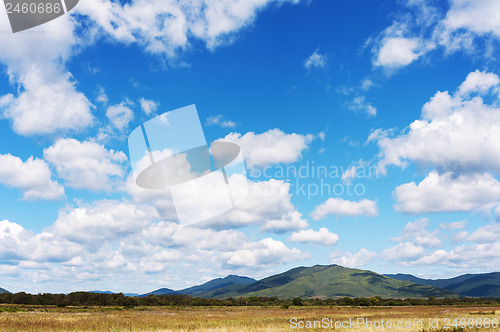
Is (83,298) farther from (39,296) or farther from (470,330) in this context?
(470,330)

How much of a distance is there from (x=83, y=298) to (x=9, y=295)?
1032 inches

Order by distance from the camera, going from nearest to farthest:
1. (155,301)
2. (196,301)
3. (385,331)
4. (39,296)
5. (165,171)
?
1. (165,171)
2. (385,331)
3. (39,296)
4. (155,301)
5. (196,301)

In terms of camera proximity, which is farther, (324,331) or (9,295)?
(9,295)

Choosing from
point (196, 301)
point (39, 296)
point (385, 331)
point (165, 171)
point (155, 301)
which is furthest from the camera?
point (196, 301)

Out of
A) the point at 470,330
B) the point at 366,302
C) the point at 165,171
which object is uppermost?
the point at 165,171

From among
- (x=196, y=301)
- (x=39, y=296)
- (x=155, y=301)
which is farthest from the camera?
(x=196, y=301)

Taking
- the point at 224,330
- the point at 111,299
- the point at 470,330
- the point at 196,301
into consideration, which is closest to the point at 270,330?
the point at 224,330

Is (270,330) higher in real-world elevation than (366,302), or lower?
higher

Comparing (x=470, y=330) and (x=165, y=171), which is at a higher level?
(x=165, y=171)

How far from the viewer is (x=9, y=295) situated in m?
118

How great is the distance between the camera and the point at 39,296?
366 feet

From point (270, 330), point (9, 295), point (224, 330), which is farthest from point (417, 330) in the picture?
point (9, 295)

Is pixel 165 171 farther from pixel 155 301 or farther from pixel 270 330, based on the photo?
pixel 155 301

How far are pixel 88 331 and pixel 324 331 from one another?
55.7 feet
